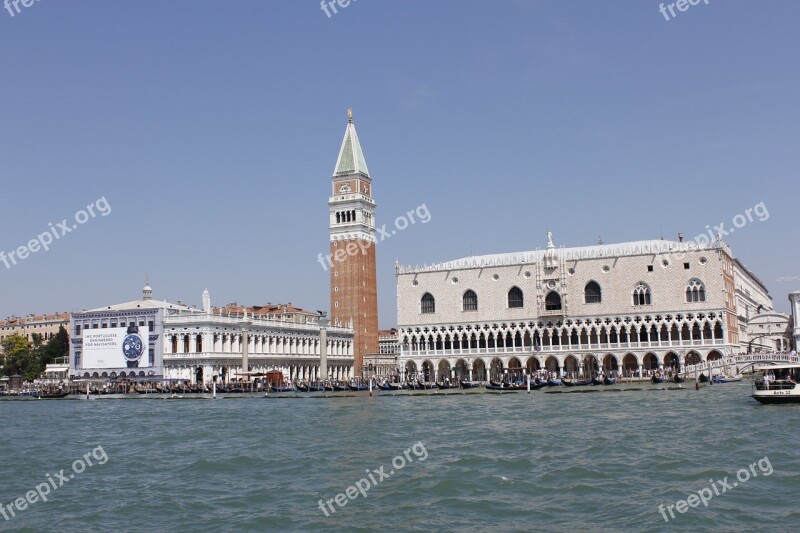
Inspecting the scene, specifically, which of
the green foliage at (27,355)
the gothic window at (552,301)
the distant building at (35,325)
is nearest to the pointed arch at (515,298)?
the gothic window at (552,301)

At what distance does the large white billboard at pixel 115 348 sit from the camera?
60.7 m

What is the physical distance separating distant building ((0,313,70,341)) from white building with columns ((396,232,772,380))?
44288 millimetres

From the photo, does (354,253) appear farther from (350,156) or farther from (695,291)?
(695,291)

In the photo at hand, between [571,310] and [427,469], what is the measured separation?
1658 inches

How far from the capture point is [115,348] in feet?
202

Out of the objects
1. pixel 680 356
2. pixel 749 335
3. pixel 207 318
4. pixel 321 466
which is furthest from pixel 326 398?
pixel 749 335

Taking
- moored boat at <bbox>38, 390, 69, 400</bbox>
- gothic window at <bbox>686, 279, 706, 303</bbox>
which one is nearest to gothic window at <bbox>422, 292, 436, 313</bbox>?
gothic window at <bbox>686, 279, 706, 303</bbox>

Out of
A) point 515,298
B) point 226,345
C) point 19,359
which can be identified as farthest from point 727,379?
point 19,359

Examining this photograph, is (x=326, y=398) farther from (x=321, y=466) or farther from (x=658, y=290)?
(x=321, y=466)

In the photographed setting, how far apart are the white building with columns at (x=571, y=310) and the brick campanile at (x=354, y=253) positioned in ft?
37.1

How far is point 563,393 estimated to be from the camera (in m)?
42.9

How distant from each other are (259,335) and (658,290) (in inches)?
1128

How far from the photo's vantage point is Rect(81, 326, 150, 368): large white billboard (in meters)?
60.7

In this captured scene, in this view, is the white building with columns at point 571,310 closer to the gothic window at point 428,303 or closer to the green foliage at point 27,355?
the gothic window at point 428,303
